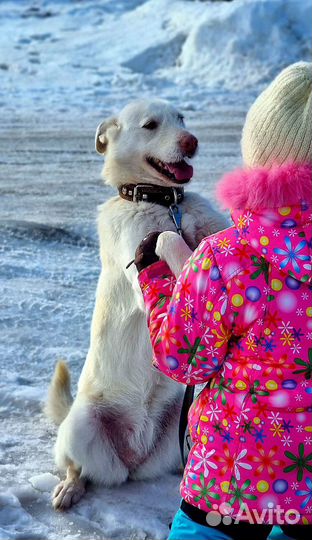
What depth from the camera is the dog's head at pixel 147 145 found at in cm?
369

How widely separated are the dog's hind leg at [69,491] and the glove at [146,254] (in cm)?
114

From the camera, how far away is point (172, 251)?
2.57 metres

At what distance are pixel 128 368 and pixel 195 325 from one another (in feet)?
4.33

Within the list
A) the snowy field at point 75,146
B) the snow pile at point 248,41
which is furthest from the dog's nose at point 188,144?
the snow pile at point 248,41

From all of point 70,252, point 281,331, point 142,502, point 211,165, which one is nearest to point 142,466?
point 142,502

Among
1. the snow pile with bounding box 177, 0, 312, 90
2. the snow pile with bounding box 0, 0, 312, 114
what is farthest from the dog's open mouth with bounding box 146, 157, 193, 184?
the snow pile with bounding box 177, 0, 312, 90

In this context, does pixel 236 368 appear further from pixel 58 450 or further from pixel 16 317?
pixel 16 317

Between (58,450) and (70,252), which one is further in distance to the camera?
(70,252)

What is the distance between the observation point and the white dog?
11.6ft

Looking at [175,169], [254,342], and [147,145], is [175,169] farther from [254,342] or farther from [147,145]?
[254,342]

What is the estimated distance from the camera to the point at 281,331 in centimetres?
227

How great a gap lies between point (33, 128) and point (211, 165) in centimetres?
309

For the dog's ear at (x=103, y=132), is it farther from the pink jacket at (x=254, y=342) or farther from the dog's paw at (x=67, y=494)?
the pink jacket at (x=254, y=342)

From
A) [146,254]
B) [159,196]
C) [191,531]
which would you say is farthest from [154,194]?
[191,531]
